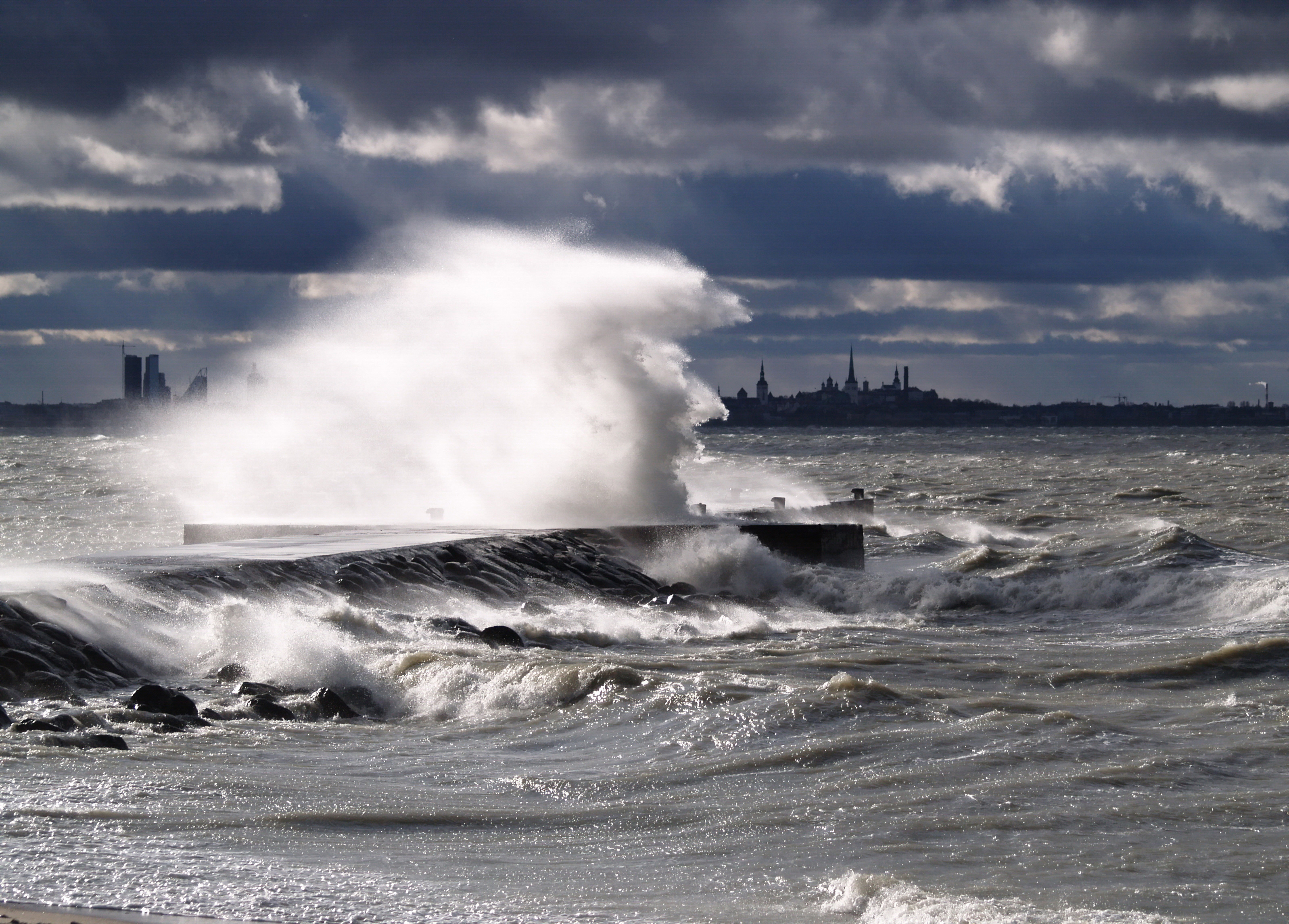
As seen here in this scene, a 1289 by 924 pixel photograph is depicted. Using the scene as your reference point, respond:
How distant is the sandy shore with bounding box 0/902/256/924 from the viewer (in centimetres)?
440

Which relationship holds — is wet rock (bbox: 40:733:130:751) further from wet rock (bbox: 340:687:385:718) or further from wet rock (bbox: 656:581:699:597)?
wet rock (bbox: 656:581:699:597)

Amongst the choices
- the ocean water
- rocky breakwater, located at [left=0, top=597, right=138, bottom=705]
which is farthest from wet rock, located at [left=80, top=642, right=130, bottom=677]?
the ocean water

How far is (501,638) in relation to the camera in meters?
11.2

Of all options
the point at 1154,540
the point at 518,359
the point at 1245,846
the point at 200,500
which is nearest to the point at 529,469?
the point at 518,359

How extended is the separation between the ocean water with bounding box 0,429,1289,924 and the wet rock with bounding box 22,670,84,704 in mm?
246

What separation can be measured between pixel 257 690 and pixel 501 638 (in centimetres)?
267

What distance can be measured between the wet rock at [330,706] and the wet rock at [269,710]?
225 millimetres

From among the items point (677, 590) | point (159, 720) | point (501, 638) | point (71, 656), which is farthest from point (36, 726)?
point (677, 590)

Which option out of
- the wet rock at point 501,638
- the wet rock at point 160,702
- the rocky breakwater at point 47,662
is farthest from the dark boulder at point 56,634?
the wet rock at point 501,638

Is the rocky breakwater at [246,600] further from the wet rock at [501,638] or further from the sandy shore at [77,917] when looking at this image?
the sandy shore at [77,917]

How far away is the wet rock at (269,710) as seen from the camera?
8.23 m

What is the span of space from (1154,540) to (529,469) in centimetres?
1023

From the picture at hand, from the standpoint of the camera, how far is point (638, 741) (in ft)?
26.2

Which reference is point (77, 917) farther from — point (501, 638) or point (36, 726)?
point (501, 638)
